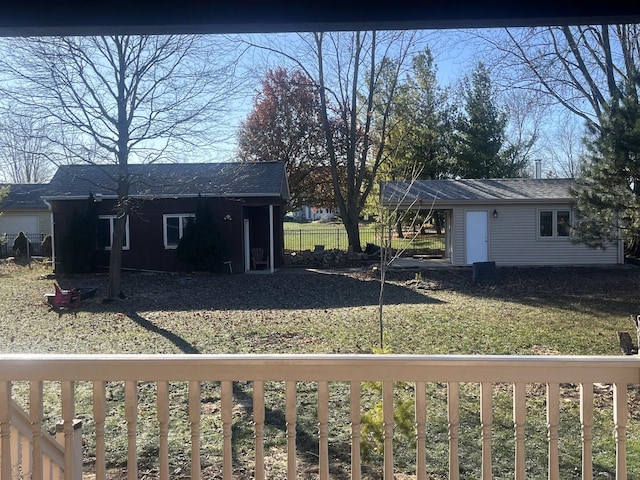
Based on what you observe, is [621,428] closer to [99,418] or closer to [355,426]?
[355,426]

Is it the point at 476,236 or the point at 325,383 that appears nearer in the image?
the point at 325,383

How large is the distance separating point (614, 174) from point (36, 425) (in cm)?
1078

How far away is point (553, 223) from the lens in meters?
17.6

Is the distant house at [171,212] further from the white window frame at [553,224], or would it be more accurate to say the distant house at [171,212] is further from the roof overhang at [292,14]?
the roof overhang at [292,14]

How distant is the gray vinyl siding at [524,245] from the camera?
57.6 ft

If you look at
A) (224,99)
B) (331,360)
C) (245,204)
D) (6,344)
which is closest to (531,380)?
(331,360)

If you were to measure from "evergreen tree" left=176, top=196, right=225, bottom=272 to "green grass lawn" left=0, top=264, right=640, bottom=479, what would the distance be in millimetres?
502

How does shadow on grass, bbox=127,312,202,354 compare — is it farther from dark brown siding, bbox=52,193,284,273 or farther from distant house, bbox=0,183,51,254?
distant house, bbox=0,183,51,254

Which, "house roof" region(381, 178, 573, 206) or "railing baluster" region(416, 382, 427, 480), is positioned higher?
"house roof" region(381, 178, 573, 206)

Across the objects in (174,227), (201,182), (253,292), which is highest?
(201,182)

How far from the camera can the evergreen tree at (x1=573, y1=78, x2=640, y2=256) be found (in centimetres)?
990

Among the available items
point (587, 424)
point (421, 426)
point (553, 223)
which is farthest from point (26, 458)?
point (553, 223)

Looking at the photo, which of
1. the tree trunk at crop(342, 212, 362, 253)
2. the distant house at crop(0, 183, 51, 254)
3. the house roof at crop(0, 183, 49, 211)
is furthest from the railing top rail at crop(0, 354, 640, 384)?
the house roof at crop(0, 183, 49, 211)

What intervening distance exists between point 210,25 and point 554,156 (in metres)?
28.1
